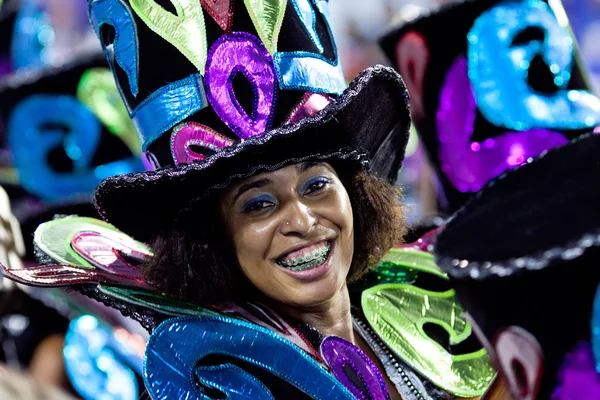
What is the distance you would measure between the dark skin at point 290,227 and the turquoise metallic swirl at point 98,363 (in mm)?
997

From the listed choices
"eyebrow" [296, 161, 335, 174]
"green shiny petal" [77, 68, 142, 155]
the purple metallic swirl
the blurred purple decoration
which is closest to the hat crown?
the purple metallic swirl

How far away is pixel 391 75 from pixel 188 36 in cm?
41

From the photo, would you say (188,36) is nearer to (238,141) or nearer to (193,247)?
(238,141)

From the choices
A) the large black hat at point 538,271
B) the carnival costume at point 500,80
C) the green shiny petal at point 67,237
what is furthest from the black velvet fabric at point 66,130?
the large black hat at point 538,271

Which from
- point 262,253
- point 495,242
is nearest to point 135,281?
point 262,253

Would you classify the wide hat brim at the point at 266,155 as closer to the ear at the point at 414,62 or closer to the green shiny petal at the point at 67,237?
the green shiny petal at the point at 67,237

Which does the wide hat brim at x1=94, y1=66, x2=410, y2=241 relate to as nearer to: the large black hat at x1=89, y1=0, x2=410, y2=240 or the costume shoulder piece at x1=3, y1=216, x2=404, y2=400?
the large black hat at x1=89, y1=0, x2=410, y2=240

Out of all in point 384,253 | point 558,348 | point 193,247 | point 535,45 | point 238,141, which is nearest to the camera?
point 558,348

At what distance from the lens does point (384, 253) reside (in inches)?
86.0

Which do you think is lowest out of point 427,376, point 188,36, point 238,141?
point 427,376

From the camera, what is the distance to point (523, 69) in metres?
2.59

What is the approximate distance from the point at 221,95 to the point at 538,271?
0.86m

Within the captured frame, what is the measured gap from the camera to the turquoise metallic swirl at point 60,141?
3.39 metres

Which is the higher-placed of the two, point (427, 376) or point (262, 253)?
point (262, 253)
